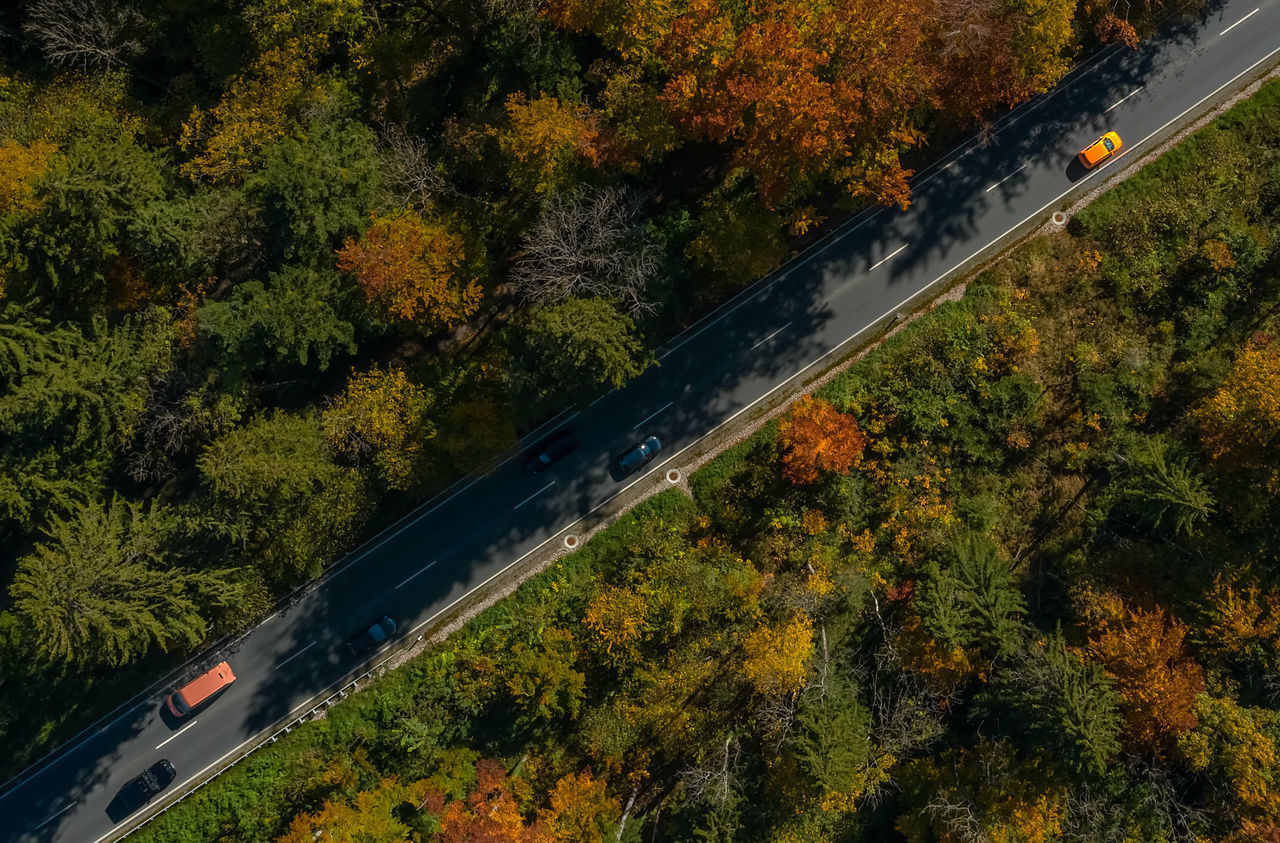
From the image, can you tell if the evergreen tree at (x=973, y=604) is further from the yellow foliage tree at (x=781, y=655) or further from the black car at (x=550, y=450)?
the black car at (x=550, y=450)

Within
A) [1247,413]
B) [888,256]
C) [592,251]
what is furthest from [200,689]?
[1247,413]

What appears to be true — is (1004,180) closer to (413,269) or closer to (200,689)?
(413,269)

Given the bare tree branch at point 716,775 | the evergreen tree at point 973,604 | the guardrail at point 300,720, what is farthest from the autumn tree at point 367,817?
the evergreen tree at point 973,604

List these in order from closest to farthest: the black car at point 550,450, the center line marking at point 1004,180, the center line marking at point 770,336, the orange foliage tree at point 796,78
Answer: the orange foliage tree at point 796,78 → the center line marking at point 1004,180 → the black car at point 550,450 → the center line marking at point 770,336

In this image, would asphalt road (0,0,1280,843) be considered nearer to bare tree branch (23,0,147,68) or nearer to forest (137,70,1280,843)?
forest (137,70,1280,843)

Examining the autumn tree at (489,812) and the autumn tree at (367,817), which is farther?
the autumn tree at (367,817)

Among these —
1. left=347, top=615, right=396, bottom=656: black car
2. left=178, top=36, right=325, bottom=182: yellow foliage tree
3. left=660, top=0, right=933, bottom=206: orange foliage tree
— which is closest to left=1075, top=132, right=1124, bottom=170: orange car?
left=660, top=0, right=933, bottom=206: orange foliage tree

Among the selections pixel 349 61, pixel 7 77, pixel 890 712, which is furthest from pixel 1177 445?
pixel 7 77

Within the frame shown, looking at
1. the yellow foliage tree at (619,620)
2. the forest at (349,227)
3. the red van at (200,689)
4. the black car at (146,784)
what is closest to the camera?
the forest at (349,227)

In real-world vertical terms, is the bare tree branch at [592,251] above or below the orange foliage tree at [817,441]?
above
